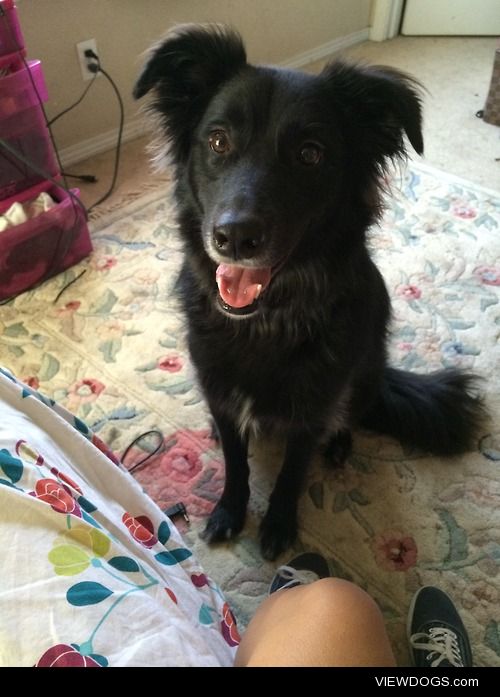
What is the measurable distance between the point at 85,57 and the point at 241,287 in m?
1.98

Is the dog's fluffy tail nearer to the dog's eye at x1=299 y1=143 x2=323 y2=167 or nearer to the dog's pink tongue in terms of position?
the dog's pink tongue

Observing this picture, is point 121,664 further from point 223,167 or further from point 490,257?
point 490,257

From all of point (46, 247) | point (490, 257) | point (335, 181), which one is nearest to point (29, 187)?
point (46, 247)

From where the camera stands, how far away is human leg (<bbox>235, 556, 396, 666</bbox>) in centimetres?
70

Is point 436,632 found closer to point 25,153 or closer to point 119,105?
point 25,153

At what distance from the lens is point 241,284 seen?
1.14m

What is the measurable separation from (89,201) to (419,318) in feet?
4.96

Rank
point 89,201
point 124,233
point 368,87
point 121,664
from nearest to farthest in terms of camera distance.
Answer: point 121,664
point 368,87
point 124,233
point 89,201

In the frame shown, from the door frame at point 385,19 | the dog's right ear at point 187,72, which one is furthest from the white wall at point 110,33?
the dog's right ear at point 187,72

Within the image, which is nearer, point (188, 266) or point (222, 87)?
point (222, 87)

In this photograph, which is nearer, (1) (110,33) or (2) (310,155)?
(2) (310,155)

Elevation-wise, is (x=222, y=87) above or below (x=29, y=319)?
above

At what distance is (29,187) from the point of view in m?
2.09

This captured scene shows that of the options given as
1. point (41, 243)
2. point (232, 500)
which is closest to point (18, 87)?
point (41, 243)
